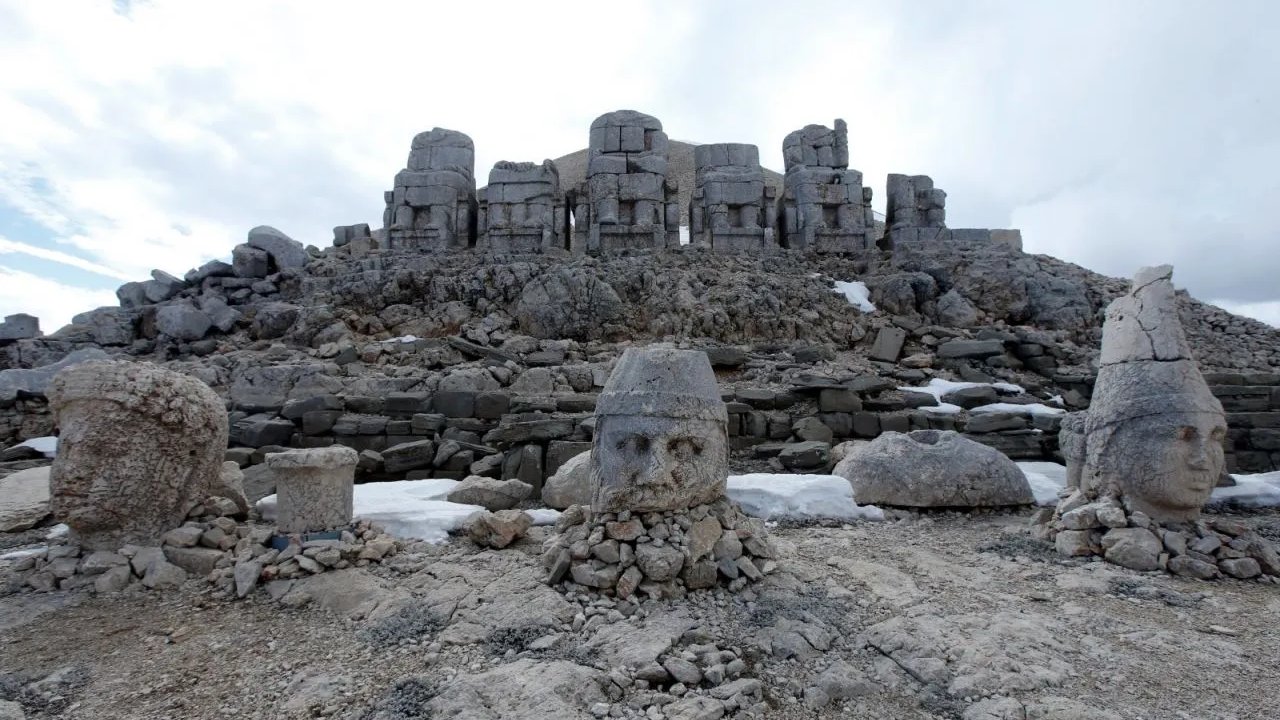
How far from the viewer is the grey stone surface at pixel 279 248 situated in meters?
16.3

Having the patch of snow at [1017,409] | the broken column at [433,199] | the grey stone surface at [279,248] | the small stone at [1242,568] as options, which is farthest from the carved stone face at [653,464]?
the grey stone surface at [279,248]

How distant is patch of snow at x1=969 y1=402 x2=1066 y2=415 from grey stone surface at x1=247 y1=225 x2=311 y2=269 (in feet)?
49.6

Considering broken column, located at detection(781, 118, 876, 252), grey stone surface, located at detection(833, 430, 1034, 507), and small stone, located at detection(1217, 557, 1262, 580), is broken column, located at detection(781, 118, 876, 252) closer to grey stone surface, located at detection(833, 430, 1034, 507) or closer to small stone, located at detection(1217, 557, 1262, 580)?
grey stone surface, located at detection(833, 430, 1034, 507)

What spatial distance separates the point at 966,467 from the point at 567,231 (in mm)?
11901

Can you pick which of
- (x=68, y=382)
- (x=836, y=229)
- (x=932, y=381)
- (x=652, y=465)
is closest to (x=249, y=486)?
(x=68, y=382)

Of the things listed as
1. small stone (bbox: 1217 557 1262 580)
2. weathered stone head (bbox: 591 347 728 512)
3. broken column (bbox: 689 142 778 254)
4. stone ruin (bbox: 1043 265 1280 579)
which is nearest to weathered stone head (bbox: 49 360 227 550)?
weathered stone head (bbox: 591 347 728 512)

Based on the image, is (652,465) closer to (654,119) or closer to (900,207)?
(654,119)

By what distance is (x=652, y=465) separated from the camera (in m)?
4.30

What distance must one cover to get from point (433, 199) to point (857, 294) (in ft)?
33.4

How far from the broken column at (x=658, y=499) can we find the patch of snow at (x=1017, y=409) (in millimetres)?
6322

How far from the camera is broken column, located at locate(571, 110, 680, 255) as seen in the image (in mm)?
15508

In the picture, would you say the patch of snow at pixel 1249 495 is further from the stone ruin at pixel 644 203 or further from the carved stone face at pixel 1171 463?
the stone ruin at pixel 644 203

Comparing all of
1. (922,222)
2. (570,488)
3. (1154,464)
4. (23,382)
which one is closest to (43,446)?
(23,382)

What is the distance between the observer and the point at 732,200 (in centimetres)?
1589
